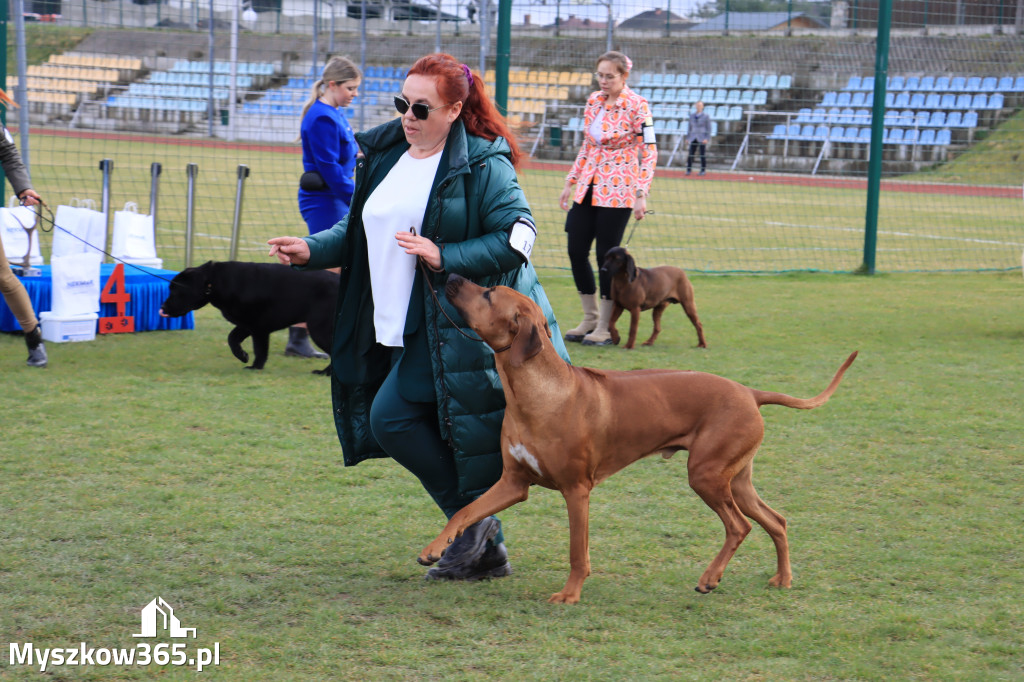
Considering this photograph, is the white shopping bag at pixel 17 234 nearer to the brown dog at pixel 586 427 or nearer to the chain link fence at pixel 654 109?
the chain link fence at pixel 654 109

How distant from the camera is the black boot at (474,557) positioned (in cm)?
373

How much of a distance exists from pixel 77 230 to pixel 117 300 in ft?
2.53

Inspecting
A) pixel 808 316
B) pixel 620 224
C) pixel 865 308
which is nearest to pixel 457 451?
pixel 620 224

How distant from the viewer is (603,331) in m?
8.41

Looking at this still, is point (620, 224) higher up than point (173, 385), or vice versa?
point (620, 224)

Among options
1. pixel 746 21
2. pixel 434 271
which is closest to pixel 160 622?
pixel 434 271

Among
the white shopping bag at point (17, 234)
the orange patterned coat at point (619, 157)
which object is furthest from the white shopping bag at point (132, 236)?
the orange patterned coat at point (619, 157)

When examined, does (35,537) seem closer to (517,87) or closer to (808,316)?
(808,316)

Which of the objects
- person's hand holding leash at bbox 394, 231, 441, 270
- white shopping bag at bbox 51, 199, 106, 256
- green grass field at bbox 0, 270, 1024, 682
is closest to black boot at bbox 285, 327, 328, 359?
green grass field at bbox 0, 270, 1024, 682

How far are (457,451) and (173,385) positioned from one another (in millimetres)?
3603

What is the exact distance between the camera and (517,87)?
1870cm

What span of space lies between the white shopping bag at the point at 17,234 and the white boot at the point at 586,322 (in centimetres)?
420

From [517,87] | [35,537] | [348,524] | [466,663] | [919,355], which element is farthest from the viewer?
[517,87]

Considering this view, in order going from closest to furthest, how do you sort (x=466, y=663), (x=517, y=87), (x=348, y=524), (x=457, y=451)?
1. (x=466, y=663)
2. (x=457, y=451)
3. (x=348, y=524)
4. (x=517, y=87)
